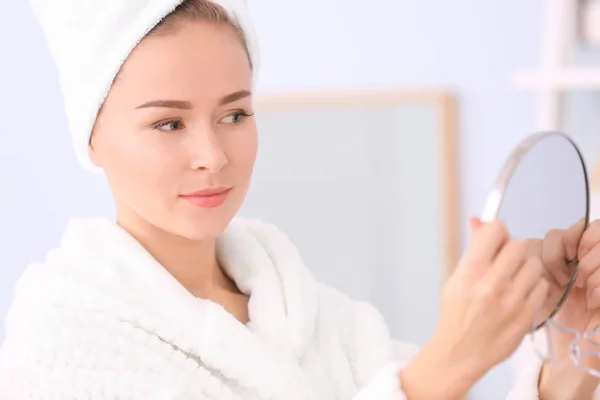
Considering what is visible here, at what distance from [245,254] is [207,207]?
0.52ft

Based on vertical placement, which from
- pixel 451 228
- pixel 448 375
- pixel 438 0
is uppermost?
pixel 438 0

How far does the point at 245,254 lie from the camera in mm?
875

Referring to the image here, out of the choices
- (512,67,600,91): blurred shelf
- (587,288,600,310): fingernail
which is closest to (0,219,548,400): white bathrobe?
(587,288,600,310): fingernail

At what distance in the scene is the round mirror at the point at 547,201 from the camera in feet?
1.82

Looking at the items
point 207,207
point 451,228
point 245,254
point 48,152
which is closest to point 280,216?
point 451,228

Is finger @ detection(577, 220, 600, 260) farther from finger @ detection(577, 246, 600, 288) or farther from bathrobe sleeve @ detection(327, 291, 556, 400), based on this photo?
bathrobe sleeve @ detection(327, 291, 556, 400)

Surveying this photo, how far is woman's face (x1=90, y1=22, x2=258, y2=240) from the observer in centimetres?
70

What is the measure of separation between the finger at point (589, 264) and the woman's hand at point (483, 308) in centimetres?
10

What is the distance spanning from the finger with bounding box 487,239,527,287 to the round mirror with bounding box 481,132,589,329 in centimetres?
2

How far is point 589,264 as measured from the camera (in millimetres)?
658

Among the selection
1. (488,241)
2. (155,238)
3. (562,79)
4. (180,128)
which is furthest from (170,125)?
(562,79)

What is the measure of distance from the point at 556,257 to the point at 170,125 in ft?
1.12

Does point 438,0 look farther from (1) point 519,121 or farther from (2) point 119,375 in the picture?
(2) point 119,375

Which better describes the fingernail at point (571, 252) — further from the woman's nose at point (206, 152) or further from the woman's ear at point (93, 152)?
the woman's ear at point (93, 152)
